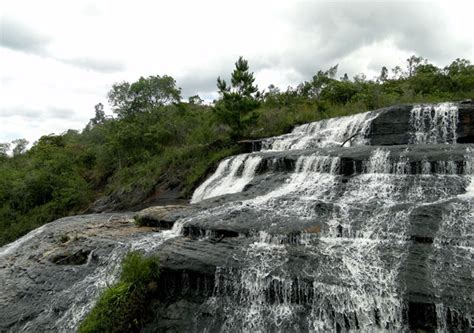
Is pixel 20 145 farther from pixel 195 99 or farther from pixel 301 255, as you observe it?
pixel 301 255

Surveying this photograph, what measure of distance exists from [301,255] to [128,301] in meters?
4.23

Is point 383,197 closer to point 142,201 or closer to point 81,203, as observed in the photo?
point 142,201

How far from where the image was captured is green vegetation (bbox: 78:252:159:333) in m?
8.12

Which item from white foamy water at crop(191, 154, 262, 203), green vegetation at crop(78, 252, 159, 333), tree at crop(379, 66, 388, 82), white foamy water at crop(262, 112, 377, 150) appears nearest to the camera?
green vegetation at crop(78, 252, 159, 333)

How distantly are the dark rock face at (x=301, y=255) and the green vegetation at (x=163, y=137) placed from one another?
10.1 m

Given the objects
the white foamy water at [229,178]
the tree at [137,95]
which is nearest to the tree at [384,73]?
the tree at [137,95]

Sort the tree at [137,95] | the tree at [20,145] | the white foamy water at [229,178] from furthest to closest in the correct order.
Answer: the tree at [20,145], the tree at [137,95], the white foamy water at [229,178]

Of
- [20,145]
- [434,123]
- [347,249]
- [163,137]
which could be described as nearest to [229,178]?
[347,249]

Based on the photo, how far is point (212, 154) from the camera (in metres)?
25.0

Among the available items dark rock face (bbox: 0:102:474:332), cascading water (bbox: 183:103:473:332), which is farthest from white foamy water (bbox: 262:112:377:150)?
cascading water (bbox: 183:103:473:332)

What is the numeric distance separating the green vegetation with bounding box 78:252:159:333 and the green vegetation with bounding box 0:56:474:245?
12.8 meters

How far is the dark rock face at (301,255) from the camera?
24.4 feet

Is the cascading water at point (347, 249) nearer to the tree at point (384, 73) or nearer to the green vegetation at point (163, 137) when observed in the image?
the green vegetation at point (163, 137)

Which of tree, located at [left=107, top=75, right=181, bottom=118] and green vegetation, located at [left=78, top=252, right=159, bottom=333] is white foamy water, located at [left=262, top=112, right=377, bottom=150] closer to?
green vegetation, located at [left=78, top=252, right=159, bottom=333]
